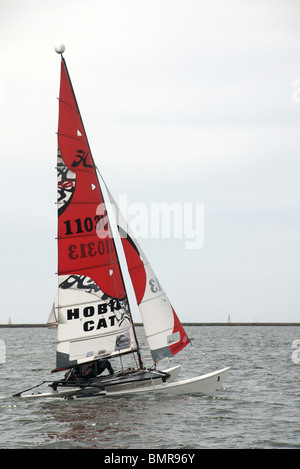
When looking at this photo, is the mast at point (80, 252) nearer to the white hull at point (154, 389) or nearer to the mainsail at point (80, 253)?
the mainsail at point (80, 253)

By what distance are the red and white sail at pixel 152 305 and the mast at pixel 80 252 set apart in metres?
0.80

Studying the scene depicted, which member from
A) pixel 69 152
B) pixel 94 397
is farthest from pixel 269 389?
pixel 69 152

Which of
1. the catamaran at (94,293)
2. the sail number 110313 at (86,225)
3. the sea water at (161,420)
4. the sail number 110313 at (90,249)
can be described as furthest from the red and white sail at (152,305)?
the sea water at (161,420)

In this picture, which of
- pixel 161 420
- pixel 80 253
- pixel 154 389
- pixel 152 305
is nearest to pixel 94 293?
pixel 80 253

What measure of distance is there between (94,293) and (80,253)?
172 centimetres

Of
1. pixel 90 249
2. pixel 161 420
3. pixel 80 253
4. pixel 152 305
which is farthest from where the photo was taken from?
pixel 152 305

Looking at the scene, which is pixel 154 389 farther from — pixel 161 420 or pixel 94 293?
pixel 94 293

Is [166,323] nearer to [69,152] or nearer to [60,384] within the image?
[60,384]

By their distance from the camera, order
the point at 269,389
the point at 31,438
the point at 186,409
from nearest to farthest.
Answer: the point at 31,438 < the point at 186,409 < the point at 269,389

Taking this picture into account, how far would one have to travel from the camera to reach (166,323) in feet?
82.2

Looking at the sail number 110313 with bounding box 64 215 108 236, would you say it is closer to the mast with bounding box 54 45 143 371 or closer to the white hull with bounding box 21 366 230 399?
the mast with bounding box 54 45 143 371

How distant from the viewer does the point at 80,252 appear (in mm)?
24250
